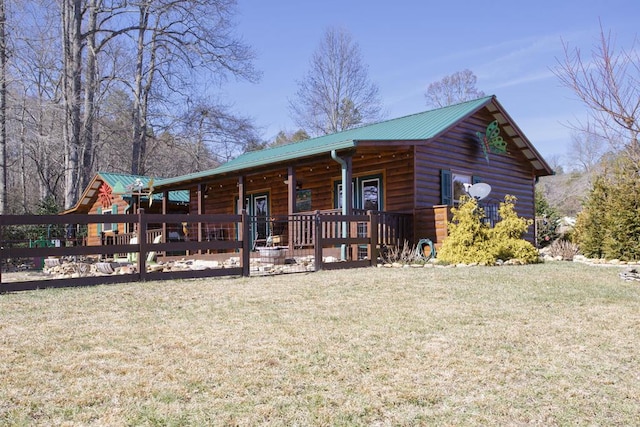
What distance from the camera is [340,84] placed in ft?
101

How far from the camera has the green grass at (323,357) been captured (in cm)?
294

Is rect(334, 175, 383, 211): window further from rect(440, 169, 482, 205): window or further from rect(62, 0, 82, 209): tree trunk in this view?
rect(62, 0, 82, 209): tree trunk

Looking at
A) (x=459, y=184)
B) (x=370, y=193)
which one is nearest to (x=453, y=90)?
(x=459, y=184)

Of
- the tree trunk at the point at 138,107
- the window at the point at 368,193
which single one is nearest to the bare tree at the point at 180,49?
the tree trunk at the point at 138,107

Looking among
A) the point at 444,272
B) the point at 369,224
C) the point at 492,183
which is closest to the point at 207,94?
the point at 492,183

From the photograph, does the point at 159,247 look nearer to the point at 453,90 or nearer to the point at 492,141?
the point at 492,141

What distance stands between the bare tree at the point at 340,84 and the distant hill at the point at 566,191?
13371 mm

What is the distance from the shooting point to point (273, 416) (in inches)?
113

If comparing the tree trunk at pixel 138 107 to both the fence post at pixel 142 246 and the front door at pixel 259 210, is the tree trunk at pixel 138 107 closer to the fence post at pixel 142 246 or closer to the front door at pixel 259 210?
the front door at pixel 259 210

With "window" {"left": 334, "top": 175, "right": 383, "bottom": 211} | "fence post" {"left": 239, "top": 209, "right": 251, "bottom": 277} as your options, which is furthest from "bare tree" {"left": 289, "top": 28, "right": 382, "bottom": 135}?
"fence post" {"left": 239, "top": 209, "right": 251, "bottom": 277}

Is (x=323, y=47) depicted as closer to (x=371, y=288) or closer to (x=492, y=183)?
(x=492, y=183)

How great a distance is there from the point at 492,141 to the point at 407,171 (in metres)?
3.75

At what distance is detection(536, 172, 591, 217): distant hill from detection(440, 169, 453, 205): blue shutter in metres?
23.4

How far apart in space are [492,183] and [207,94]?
59.7ft
